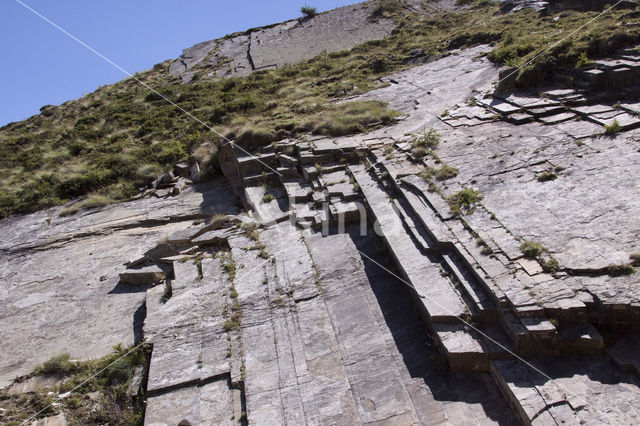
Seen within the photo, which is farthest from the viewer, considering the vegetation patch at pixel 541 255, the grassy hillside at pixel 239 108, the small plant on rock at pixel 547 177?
the grassy hillside at pixel 239 108

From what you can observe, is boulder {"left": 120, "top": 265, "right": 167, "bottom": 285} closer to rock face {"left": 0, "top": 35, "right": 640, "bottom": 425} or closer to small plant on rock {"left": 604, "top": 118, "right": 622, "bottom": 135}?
rock face {"left": 0, "top": 35, "right": 640, "bottom": 425}

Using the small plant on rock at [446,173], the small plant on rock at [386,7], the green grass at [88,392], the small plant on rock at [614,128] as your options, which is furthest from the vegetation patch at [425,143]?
the small plant on rock at [386,7]

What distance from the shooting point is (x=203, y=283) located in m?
8.46

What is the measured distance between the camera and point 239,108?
15.9 meters

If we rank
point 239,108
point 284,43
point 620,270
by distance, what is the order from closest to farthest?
point 620,270, point 239,108, point 284,43

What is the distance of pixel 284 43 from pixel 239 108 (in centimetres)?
947

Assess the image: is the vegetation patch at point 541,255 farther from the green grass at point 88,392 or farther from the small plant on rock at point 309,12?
the small plant on rock at point 309,12

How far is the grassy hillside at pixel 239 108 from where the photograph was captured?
41.1 feet

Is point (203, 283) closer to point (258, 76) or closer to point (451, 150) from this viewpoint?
point (451, 150)

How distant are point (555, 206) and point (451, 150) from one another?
9.80 ft

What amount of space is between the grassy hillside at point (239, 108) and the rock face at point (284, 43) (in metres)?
1.29

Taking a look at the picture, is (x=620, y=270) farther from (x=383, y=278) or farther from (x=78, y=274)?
(x=78, y=274)

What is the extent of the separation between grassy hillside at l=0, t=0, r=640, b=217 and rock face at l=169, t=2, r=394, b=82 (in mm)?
1286

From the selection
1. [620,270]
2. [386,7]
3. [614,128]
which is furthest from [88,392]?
[386,7]
